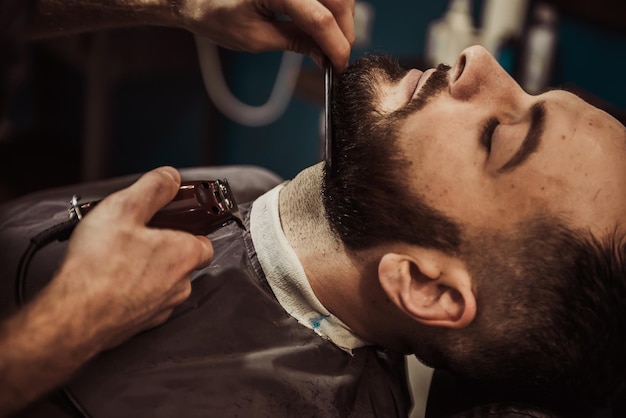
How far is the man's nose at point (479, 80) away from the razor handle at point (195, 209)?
429 mm

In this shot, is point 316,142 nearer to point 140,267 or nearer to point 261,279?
point 261,279

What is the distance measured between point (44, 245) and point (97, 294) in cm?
21

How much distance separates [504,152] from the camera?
1166mm

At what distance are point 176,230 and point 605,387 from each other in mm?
745

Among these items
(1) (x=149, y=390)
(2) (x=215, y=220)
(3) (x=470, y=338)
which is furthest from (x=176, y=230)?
(3) (x=470, y=338)

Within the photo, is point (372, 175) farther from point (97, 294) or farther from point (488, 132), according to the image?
point (97, 294)

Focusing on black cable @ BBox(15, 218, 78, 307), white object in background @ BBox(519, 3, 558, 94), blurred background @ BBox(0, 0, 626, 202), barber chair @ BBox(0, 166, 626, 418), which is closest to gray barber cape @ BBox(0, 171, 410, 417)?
barber chair @ BBox(0, 166, 626, 418)

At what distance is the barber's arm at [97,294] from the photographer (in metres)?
0.91

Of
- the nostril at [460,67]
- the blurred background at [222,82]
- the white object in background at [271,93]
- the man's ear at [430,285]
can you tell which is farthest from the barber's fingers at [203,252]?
the white object in background at [271,93]

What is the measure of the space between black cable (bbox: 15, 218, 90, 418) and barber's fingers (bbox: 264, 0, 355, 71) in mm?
520

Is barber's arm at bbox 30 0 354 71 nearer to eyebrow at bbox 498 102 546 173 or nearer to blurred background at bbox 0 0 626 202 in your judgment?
eyebrow at bbox 498 102 546 173

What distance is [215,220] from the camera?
1.13m

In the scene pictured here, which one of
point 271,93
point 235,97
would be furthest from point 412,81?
point 235,97

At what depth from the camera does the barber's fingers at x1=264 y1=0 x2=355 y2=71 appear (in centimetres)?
126
